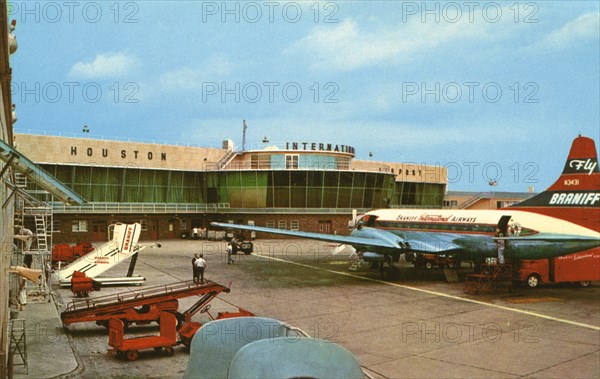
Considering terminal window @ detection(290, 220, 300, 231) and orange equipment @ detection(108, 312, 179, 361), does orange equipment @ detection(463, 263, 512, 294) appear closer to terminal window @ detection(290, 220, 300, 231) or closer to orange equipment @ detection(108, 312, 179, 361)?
orange equipment @ detection(108, 312, 179, 361)

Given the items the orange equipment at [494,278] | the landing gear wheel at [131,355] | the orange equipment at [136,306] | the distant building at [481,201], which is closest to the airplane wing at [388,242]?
the orange equipment at [494,278]

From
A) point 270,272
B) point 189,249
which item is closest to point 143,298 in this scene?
point 270,272

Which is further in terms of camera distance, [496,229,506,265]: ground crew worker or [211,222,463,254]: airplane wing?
[211,222,463,254]: airplane wing

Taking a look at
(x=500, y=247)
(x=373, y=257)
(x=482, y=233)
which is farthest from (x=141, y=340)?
(x=482, y=233)

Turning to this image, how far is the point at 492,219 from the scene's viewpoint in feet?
93.6

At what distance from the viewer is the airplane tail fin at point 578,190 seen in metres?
25.3

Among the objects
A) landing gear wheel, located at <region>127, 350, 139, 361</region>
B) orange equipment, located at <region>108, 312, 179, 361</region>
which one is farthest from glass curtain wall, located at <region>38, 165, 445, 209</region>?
landing gear wheel, located at <region>127, 350, 139, 361</region>

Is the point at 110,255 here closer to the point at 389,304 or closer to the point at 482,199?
the point at 389,304

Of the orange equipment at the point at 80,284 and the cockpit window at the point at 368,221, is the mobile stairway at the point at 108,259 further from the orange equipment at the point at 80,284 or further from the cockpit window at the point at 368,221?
the cockpit window at the point at 368,221

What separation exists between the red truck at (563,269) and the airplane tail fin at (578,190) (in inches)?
103

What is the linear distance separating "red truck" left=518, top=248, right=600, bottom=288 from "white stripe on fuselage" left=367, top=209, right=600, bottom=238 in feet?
6.92

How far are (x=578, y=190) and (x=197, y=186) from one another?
1934 inches

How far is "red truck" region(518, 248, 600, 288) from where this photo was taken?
2712 cm

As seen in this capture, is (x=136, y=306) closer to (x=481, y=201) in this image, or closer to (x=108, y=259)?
(x=108, y=259)
